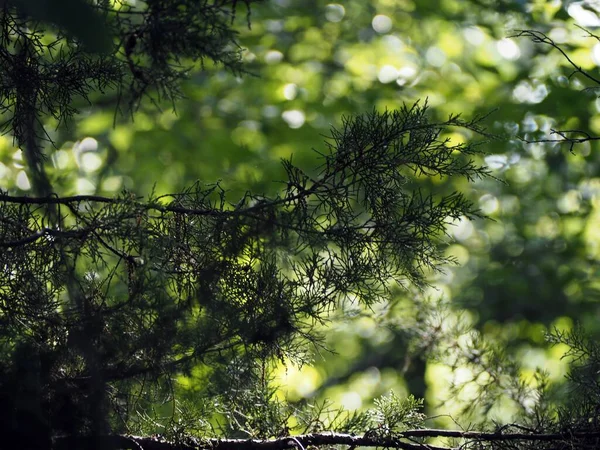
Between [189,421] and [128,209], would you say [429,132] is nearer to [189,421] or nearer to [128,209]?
[128,209]

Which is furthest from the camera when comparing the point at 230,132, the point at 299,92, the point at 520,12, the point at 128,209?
the point at 299,92

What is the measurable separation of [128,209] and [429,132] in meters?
0.55

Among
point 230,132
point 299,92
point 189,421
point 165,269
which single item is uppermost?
point 299,92

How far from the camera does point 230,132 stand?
4.47 meters

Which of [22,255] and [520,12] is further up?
[520,12]

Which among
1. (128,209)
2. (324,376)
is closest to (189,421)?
(128,209)

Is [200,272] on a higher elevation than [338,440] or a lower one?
higher

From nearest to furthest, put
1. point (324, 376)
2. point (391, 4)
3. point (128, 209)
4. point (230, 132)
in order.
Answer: point (128, 209)
point (230, 132)
point (391, 4)
point (324, 376)

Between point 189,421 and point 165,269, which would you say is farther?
point 189,421

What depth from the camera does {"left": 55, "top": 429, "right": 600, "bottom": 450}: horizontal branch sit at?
1.17m

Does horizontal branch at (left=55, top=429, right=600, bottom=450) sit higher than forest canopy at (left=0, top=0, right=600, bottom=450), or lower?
lower

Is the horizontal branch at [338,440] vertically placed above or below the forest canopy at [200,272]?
below

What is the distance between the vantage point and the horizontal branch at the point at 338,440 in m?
1.17

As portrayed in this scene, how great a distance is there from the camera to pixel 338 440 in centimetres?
121
